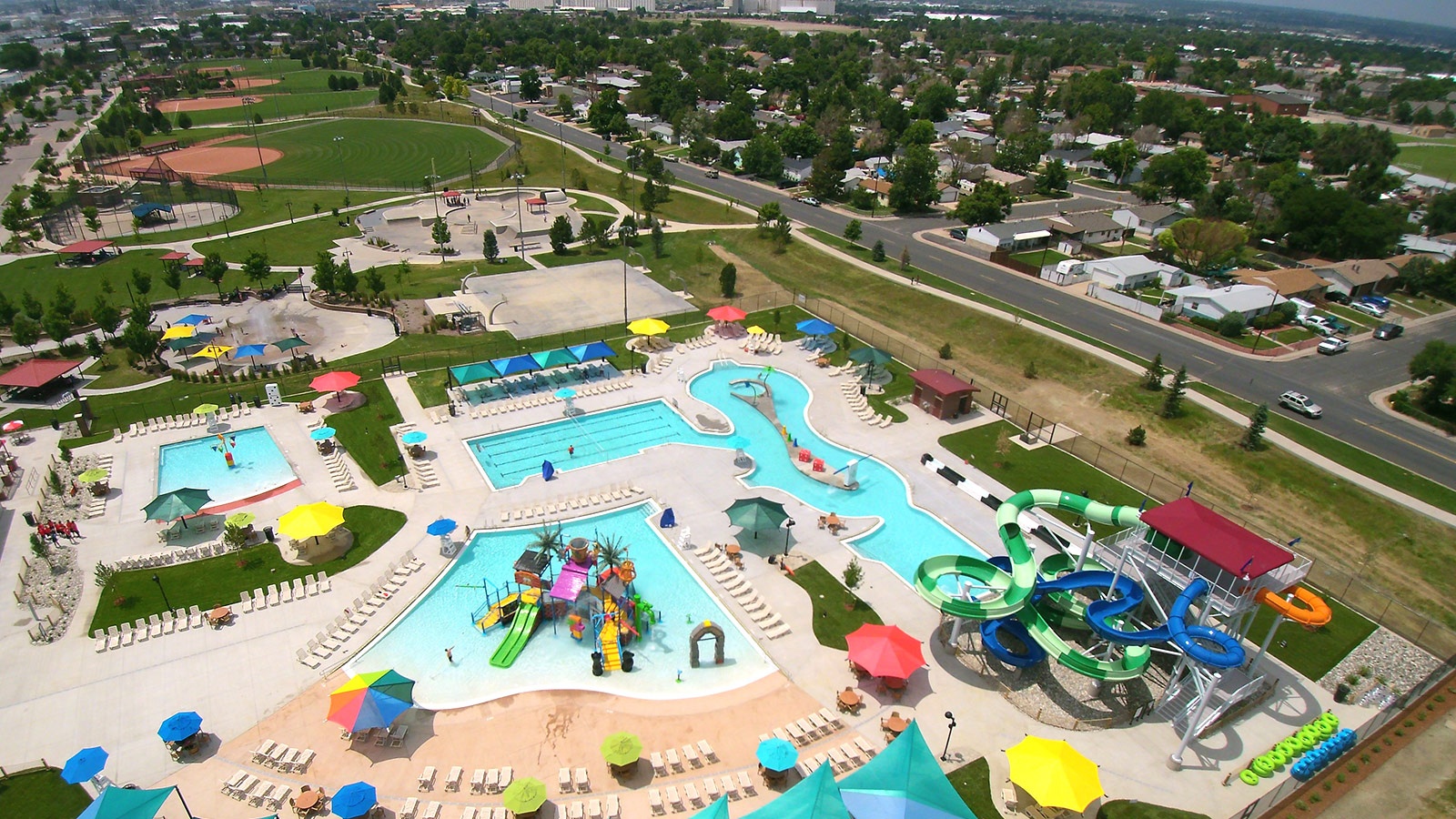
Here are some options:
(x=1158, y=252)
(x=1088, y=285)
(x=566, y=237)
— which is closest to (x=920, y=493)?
(x=1088, y=285)

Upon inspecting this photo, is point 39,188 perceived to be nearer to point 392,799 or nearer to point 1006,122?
point 392,799

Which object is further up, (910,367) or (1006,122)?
(1006,122)

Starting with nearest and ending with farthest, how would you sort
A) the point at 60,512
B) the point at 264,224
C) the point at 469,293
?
the point at 60,512
the point at 469,293
the point at 264,224

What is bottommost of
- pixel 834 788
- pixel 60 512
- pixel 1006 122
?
pixel 60 512

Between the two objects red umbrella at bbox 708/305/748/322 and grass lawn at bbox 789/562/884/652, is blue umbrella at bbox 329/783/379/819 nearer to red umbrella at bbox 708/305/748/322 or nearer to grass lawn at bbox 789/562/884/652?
grass lawn at bbox 789/562/884/652

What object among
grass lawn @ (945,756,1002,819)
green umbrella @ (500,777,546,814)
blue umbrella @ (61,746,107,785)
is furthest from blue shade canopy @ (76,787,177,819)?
grass lawn @ (945,756,1002,819)

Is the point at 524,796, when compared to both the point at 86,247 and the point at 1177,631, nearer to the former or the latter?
the point at 1177,631

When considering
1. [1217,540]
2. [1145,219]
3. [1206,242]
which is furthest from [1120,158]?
[1217,540]
